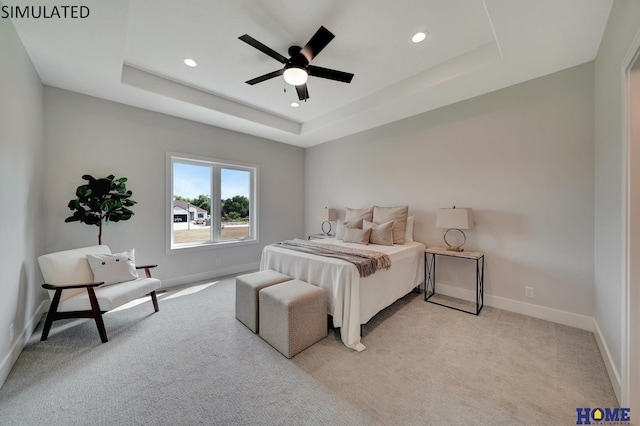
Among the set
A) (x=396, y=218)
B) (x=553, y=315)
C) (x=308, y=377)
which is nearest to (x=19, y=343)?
(x=308, y=377)

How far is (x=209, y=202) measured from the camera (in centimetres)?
443

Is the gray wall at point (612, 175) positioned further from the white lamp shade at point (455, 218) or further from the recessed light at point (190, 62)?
the recessed light at point (190, 62)

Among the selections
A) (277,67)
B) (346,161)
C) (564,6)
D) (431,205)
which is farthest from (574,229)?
(277,67)

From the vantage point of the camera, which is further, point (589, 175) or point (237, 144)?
point (237, 144)

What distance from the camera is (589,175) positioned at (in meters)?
2.47

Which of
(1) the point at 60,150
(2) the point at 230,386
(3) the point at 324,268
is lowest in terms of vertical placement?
(2) the point at 230,386

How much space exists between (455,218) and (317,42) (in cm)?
258

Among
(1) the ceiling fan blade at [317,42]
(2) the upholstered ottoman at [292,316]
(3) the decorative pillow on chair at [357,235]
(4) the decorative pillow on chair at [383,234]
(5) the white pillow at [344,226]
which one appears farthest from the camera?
(5) the white pillow at [344,226]

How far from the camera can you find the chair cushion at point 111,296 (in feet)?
7.40

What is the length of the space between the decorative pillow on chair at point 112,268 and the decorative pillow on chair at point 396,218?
3423 millimetres

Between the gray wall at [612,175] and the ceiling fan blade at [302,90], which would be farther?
the ceiling fan blade at [302,90]

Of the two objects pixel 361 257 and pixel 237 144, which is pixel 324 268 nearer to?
pixel 361 257

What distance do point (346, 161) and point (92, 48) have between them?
3824 mm

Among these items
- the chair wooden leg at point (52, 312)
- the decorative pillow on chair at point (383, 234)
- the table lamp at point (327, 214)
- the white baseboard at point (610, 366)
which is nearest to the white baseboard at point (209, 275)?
the chair wooden leg at point (52, 312)
